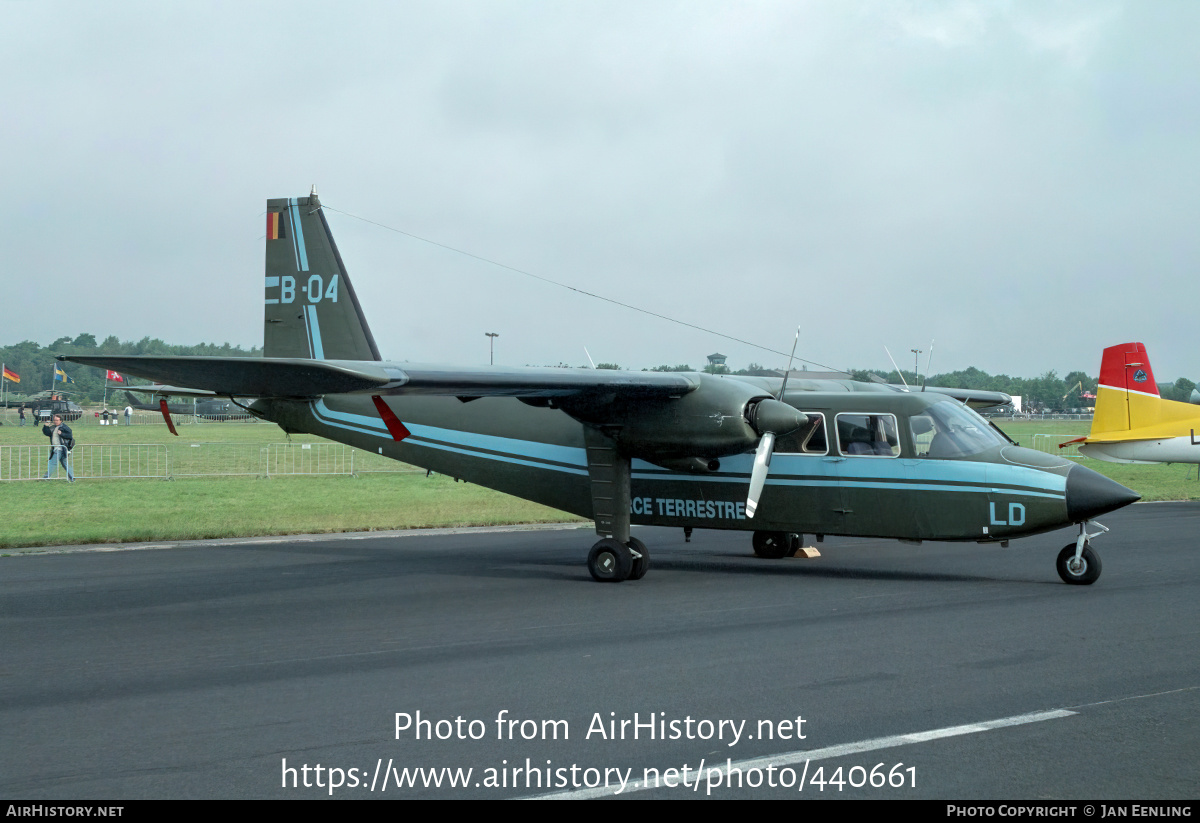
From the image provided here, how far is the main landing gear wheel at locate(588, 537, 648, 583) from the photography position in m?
13.4

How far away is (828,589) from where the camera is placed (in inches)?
494

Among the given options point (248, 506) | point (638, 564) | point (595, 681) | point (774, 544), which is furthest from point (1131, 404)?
point (595, 681)

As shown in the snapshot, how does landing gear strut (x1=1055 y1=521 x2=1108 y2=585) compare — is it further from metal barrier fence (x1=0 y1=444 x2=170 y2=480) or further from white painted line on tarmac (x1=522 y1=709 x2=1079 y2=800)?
metal barrier fence (x1=0 y1=444 x2=170 y2=480)

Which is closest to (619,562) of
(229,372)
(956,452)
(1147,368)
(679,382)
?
(679,382)

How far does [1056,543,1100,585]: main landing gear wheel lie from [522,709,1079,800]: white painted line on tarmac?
21.0ft

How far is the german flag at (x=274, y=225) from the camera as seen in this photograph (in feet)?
56.3

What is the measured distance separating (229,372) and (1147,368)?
79.6 feet

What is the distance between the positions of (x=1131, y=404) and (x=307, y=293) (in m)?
20.8

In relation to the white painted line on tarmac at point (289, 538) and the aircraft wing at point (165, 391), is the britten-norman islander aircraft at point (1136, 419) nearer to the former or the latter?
the white painted line on tarmac at point (289, 538)

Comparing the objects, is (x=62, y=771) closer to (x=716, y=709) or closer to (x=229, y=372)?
(x=716, y=709)

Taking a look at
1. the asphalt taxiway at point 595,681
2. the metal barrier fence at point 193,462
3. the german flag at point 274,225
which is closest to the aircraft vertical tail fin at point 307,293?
the german flag at point 274,225

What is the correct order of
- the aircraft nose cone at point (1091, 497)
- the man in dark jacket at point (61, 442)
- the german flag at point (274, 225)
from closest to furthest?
the aircraft nose cone at point (1091, 497) < the german flag at point (274, 225) < the man in dark jacket at point (61, 442)

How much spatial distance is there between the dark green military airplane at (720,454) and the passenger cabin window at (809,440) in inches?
0.6

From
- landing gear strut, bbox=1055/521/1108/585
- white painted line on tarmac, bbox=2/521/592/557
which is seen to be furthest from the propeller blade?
white painted line on tarmac, bbox=2/521/592/557
